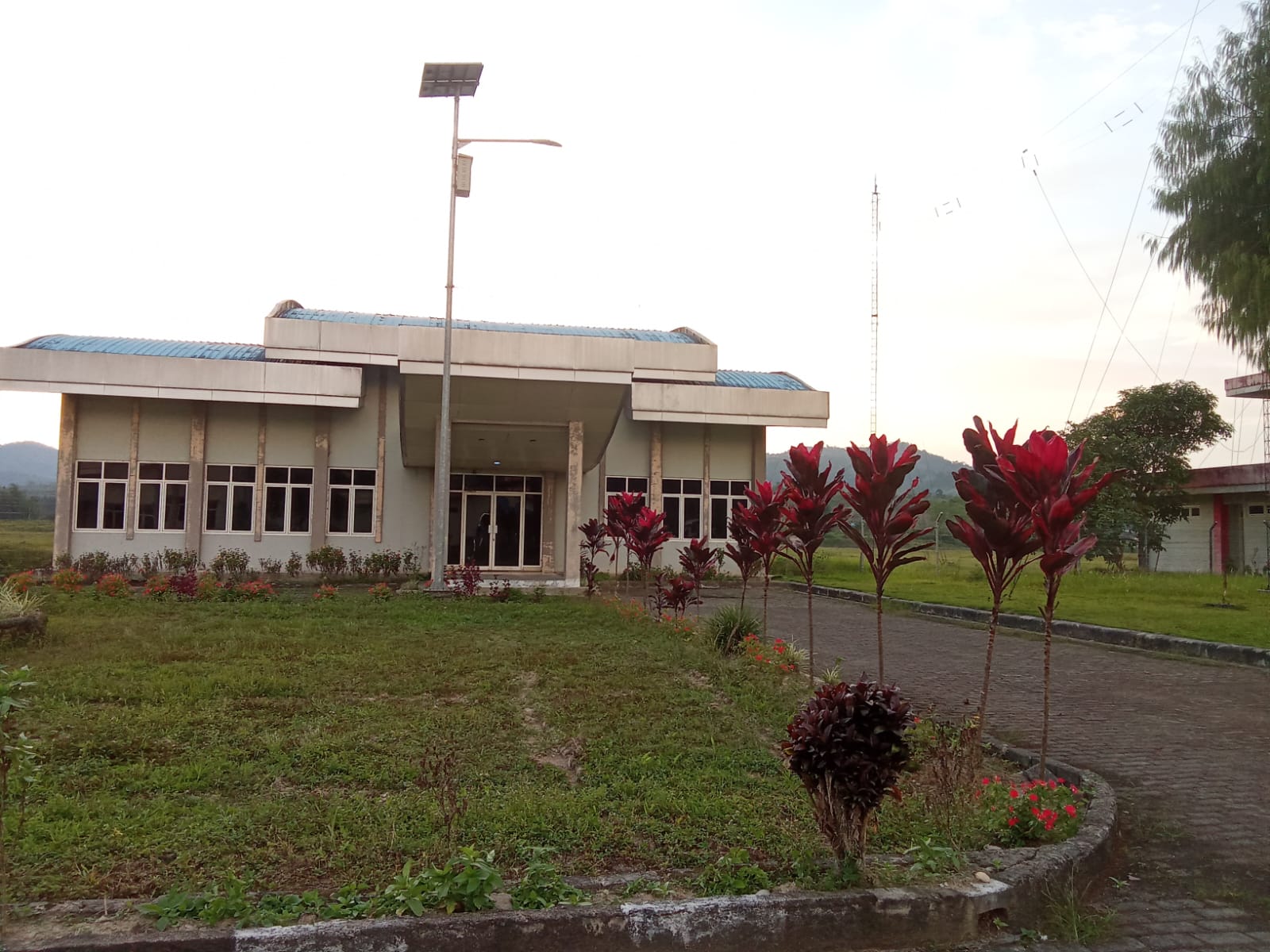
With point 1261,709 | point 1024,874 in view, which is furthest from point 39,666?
point 1261,709

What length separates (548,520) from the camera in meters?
23.5

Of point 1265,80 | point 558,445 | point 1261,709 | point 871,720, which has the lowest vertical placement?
point 1261,709

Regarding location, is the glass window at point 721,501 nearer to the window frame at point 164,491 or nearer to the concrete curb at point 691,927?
the window frame at point 164,491

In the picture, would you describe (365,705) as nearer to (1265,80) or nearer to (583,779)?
(583,779)

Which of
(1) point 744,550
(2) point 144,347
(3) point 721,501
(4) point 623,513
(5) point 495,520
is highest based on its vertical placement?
(2) point 144,347

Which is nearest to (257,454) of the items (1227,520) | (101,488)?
(101,488)

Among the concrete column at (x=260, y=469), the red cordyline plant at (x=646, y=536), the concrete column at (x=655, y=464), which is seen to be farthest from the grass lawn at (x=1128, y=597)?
the concrete column at (x=260, y=469)

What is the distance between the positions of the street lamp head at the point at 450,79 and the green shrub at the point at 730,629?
37.7 feet

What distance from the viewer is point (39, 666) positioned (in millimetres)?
8227

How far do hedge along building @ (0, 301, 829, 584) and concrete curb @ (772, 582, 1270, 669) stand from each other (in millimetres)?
7767

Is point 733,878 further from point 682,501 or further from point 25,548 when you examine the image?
point 25,548

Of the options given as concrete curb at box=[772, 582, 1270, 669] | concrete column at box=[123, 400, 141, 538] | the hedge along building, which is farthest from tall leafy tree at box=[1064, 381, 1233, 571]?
concrete column at box=[123, 400, 141, 538]

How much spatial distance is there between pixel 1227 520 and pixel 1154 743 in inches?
979

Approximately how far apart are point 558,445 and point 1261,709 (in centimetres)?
1532
